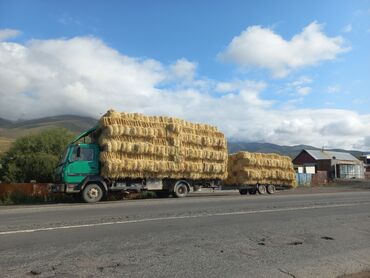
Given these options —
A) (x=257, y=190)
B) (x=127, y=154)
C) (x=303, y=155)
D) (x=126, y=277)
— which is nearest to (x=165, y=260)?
(x=126, y=277)

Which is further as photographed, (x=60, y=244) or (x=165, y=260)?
(x=60, y=244)

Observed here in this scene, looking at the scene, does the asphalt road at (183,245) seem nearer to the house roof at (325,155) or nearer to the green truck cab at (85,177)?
the green truck cab at (85,177)

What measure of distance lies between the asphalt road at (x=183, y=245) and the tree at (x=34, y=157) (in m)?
19.9

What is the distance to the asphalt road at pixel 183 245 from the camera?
281 inches

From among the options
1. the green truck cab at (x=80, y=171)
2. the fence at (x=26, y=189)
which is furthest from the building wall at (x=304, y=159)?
the green truck cab at (x=80, y=171)

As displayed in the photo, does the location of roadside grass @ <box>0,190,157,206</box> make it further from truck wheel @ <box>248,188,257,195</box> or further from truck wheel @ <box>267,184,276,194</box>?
truck wheel @ <box>267,184,276,194</box>

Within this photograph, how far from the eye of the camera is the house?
81188 mm

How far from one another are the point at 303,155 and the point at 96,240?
82.6m

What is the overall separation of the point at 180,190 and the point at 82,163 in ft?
17.8

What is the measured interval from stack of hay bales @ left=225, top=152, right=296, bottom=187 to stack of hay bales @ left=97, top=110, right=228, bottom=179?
2.70m

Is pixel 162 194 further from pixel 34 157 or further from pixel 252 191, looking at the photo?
pixel 34 157

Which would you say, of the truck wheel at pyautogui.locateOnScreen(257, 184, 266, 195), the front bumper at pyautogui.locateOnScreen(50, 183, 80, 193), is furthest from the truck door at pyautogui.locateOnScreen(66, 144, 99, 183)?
the truck wheel at pyautogui.locateOnScreen(257, 184, 266, 195)

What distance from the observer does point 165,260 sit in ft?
25.1

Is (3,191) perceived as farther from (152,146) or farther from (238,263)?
(238,263)
